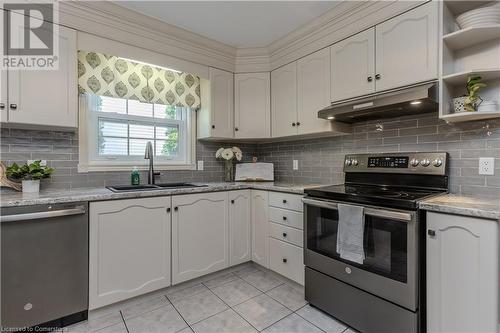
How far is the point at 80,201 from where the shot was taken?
5.49 feet

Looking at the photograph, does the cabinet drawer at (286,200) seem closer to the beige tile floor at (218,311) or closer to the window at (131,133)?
the beige tile floor at (218,311)

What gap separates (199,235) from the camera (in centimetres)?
225

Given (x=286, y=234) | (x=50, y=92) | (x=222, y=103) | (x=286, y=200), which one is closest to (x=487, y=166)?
(x=286, y=200)

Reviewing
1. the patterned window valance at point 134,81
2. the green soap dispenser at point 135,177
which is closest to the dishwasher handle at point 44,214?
the green soap dispenser at point 135,177

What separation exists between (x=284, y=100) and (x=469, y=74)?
1.51 metres

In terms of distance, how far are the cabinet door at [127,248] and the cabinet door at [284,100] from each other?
1.39m

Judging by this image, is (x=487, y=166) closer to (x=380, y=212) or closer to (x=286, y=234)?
(x=380, y=212)

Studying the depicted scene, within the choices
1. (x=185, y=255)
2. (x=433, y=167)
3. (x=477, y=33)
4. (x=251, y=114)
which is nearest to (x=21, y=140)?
(x=185, y=255)

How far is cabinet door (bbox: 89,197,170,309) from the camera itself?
1.74 m

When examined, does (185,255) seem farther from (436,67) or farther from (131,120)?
(436,67)

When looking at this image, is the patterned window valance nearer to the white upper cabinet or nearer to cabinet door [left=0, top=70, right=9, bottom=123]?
the white upper cabinet

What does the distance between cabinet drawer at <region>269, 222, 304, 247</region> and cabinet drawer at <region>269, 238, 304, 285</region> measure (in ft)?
0.13

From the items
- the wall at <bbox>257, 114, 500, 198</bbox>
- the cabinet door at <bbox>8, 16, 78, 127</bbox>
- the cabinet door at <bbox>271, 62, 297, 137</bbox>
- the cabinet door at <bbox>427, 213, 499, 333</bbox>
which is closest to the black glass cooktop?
the cabinet door at <bbox>427, 213, 499, 333</bbox>

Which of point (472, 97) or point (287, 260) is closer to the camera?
point (472, 97)
